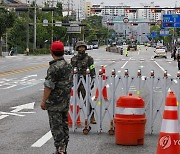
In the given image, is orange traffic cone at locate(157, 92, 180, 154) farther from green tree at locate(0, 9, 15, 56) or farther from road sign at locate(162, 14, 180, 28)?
road sign at locate(162, 14, 180, 28)

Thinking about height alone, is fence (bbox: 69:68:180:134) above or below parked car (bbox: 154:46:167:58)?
above

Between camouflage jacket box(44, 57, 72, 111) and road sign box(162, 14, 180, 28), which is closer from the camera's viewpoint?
camouflage jacket box(44, 57, 72, 111)

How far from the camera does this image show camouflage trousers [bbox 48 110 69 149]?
324 inches

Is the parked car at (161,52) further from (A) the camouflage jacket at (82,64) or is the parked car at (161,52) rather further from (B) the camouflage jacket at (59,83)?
(B) the camouflage jacket at (59,83)

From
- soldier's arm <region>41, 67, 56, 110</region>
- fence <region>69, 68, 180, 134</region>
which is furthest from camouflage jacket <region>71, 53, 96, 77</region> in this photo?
soldier's arm <region>41, 67, 56, 110</region>

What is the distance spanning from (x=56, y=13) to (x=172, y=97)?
12124 centimetres

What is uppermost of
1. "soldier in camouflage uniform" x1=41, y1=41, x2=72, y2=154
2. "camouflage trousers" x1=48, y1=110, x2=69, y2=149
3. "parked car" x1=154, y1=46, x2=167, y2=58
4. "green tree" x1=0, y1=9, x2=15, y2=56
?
"green tree" x1=0, y1=9, x2=15, y2=56

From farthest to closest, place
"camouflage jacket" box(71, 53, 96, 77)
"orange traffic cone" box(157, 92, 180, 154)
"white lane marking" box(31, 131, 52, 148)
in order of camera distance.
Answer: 1. "camouflage jacket" box(71, 53, 96, 77)
2. "white lane marking" box(31, 131, 52, 148)
3. "orange traffic cone" box(157, 92, 180, 154)

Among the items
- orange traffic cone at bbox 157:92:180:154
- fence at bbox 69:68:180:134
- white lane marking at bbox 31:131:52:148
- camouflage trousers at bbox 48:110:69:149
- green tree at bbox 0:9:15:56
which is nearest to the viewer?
orange traffic cone at bbox 157:92:180:154

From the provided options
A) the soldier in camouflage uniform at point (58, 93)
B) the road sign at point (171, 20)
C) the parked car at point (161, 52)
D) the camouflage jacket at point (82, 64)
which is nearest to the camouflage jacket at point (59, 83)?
the soldier in camouflage uniform at point (58, 93)

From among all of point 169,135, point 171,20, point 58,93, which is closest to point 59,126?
point 58,93

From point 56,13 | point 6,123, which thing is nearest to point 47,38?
point 56,13

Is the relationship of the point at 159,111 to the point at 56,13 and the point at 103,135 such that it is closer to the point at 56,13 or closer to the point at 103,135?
the point at 103,135

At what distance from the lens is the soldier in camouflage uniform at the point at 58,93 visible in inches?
319
